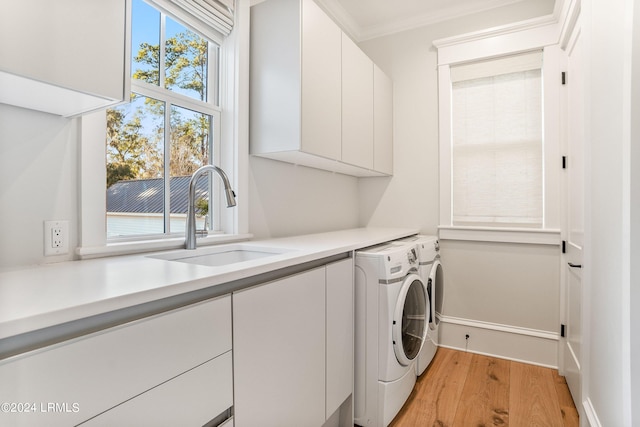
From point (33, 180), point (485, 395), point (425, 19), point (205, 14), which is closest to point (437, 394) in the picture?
point (485, 395)

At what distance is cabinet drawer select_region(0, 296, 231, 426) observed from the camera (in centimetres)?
61

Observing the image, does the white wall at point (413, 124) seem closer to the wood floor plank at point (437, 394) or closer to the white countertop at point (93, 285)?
the wood floor plank at point (437, 394)

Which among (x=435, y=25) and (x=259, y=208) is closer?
(x=259, y=208)

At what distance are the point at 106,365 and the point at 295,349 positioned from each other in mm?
738

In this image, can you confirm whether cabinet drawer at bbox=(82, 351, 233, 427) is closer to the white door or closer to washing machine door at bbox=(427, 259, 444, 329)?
washing machine door at bbox=(427, 259, 444, 329)

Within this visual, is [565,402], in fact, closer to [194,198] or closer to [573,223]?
[573,223]

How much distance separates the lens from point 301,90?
181 centimetres

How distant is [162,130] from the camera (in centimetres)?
164

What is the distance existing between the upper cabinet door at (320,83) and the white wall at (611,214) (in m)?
1.30

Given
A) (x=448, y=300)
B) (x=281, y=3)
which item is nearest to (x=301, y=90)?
(x=281, y=3)

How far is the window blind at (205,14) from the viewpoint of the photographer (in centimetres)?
162

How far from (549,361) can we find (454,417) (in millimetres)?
1112

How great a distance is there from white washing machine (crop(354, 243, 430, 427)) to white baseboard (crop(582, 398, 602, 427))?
0.82 metres

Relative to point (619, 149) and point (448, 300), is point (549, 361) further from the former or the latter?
point (619, 149)
